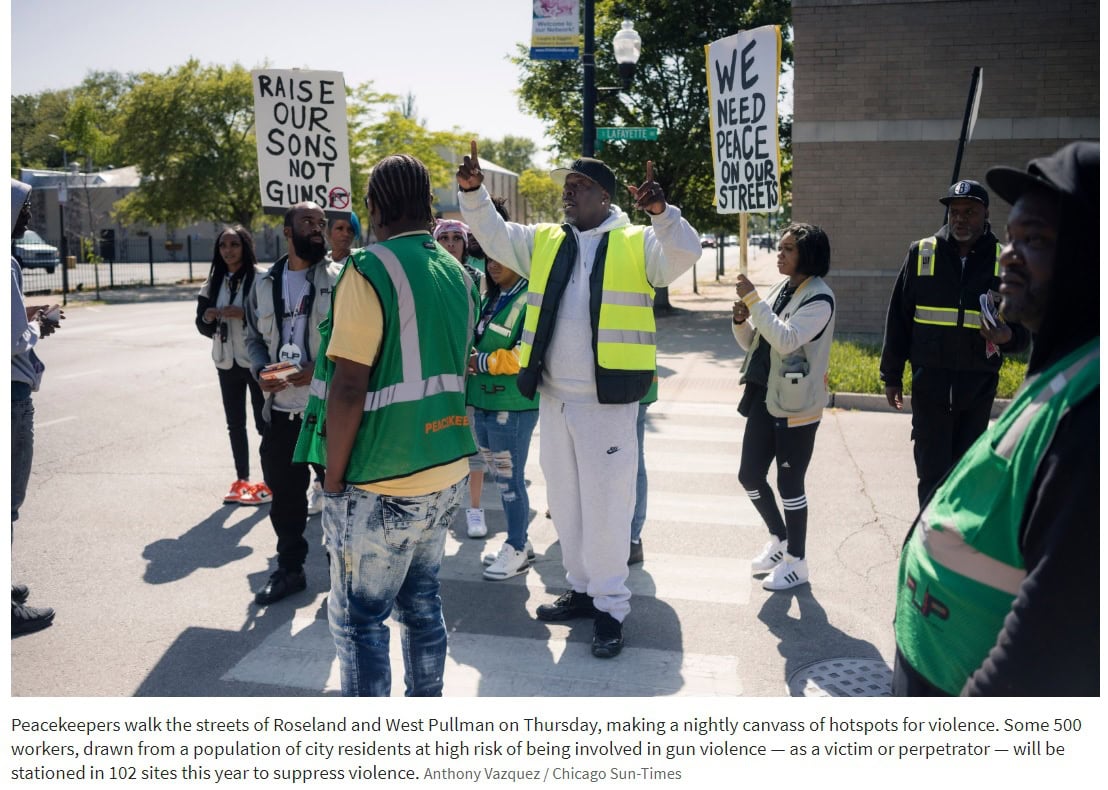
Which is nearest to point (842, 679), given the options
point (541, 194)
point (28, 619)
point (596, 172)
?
point (596, 172)

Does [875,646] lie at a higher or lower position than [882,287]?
lower

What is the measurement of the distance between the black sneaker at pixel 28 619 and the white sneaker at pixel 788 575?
12.0 feet

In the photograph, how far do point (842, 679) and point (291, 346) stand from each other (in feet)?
10.3

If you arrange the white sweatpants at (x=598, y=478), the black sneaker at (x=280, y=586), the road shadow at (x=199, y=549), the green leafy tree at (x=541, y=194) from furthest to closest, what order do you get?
the green leafy tree at (x=541, y=194) < the road shadow at (x=199, y=549) < the black sneaker at (x=280, y=586) < the white sweatpants at (x=598, y=478)

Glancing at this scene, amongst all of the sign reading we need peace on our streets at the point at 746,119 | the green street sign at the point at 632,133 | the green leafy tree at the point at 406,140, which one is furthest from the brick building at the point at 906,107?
the green leafy tree at the point at 406,140

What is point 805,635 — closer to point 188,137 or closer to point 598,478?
point 598,478

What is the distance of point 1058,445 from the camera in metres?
1.57

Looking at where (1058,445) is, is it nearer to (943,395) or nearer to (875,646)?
(875,646)

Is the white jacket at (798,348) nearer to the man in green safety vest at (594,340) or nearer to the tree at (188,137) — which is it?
the man in green safety vest at (594,340)

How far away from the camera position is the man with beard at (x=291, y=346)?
197 inches

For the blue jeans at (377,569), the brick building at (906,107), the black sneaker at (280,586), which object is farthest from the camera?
the brick building at (906,107)

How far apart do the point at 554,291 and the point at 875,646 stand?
86.9 inches

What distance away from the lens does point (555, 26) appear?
12227mm
